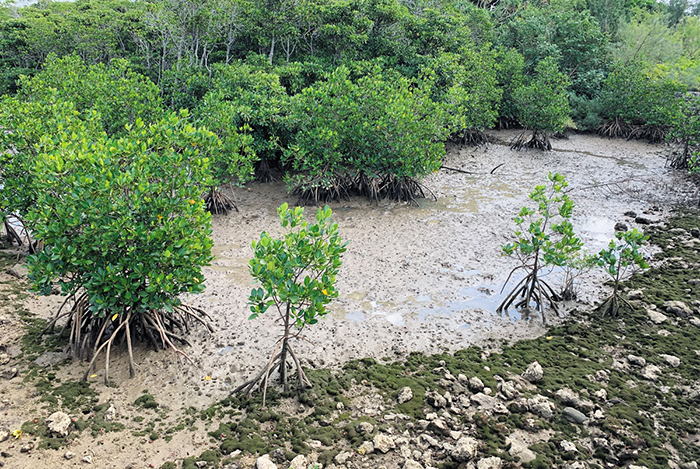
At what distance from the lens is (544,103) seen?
1600 cm

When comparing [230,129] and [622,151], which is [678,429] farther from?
[622,151]

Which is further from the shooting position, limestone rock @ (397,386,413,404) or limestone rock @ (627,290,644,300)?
limestone rock @ (627,290,644,300)

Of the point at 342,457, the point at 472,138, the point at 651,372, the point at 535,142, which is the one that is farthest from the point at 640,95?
the point at 342,457

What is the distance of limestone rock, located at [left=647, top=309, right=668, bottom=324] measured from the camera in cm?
680

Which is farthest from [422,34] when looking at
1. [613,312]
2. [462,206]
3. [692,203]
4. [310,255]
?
[310,255]

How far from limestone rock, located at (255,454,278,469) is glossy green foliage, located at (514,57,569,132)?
14652 millimetres

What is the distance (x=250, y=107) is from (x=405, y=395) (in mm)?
8546

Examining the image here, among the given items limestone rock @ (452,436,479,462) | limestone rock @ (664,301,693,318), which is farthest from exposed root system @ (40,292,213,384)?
limestone rock @ (664,301,693,318)

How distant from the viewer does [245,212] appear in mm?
10961

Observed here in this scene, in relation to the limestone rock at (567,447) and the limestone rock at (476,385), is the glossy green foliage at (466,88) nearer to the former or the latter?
the limestone rock at (476,385)

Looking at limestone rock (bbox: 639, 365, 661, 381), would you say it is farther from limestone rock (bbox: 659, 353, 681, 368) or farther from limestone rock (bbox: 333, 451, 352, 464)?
limestone rock (bbox: 333, 451, 352, 464)

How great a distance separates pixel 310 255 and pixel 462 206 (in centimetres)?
731

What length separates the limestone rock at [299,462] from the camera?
4.28 m

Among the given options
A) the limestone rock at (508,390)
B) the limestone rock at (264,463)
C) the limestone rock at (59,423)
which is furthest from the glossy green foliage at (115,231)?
the limestone rock at (508,390)
